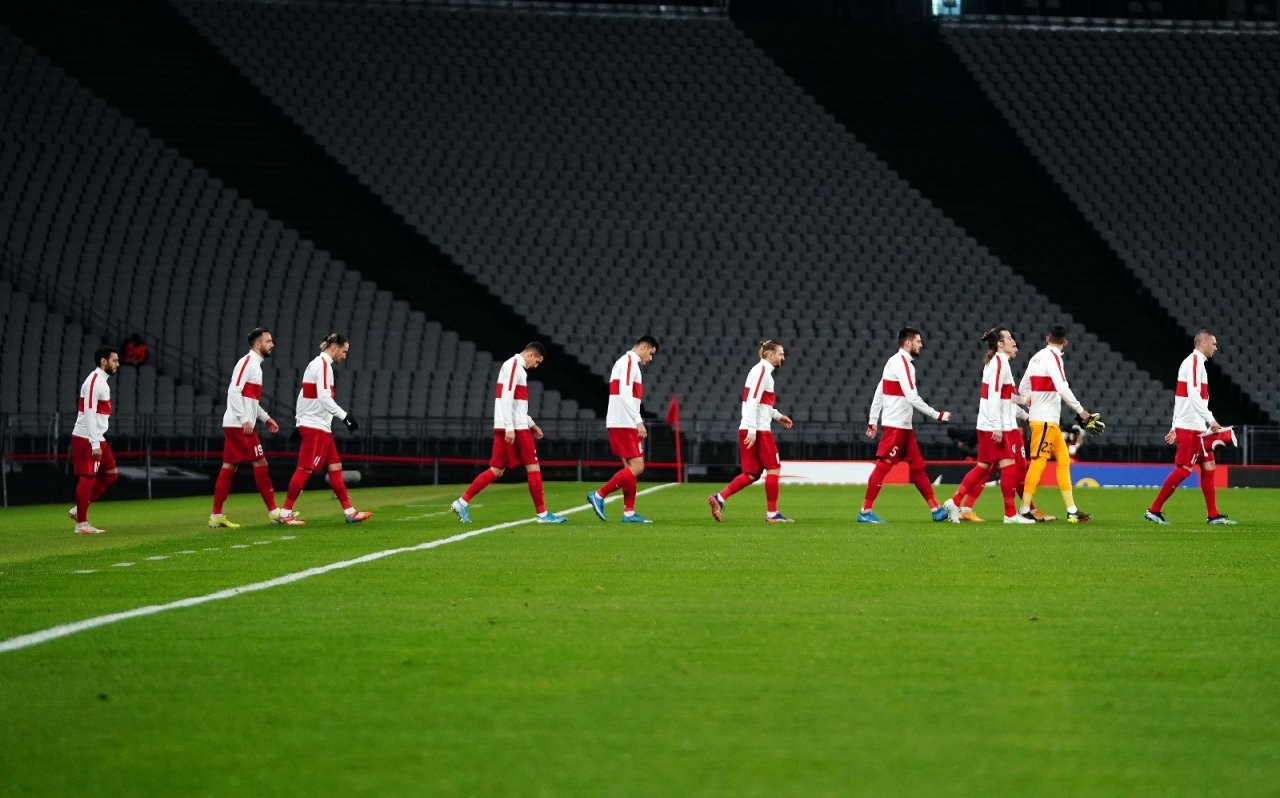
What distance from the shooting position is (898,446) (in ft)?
57.2

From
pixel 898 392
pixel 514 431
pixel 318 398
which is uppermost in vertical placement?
pixel 898 392

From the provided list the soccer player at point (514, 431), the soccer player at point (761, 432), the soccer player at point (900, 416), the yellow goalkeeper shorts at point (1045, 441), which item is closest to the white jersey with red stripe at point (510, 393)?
the soccer player at point (514, 431)

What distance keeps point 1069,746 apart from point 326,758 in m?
2.19

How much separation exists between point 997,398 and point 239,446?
26.0 feet

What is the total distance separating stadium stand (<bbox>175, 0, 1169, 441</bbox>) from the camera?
36094 mm

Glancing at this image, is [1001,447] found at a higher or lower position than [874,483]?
higher

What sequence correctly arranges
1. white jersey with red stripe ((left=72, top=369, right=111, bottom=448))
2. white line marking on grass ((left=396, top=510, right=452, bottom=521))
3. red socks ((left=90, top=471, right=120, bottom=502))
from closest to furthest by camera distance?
white jersey with red stripe ((left=72, top=369, right=111, bottom=448)), red socks ((left=90, top=471, right=120, bottom=502)), white line marking on grass ((left=396, top=510, right=452, bottom=521))

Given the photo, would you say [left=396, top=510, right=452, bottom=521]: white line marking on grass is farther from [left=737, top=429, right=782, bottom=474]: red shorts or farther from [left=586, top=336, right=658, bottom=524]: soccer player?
[left=737, top=429, right=782, bottom=474]: red shorts

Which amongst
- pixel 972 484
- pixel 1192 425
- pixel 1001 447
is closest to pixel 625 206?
pixel 972 484

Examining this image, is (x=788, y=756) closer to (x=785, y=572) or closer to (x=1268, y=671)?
(x=1268, y=671)

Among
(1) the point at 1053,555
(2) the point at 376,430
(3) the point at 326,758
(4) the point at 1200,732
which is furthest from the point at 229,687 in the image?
(2) the point at 376,430

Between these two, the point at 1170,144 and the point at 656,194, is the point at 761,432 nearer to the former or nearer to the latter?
the point at 656,194

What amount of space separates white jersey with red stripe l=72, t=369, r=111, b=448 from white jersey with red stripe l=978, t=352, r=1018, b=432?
362 inches

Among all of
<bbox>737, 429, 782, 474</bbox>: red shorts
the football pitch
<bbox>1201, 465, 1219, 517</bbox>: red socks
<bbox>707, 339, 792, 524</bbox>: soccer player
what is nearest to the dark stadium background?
<bbox>737, 429, 782, 474</bbox>: red shorts
